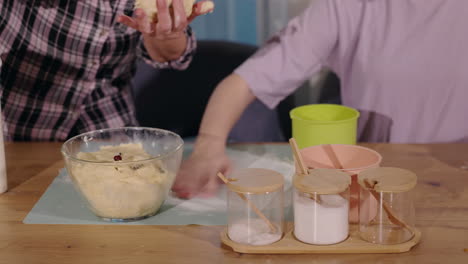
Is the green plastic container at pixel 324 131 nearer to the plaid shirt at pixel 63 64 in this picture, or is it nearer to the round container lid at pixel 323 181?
the round container lid at pixel 323 181

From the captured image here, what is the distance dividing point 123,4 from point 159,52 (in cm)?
15

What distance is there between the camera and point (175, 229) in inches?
42.6

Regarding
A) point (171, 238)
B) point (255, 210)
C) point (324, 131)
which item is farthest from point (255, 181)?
point (324, 131)

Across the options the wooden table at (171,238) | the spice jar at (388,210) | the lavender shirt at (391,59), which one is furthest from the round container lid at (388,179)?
the lavender shirt at (391,59)

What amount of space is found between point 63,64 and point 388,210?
A: 0.99 metres

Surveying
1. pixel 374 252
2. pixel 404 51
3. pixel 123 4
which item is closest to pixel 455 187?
pixel 374 252

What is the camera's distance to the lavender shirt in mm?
1569

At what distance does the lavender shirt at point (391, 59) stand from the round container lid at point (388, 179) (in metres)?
0.59

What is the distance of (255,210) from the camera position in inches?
39.8

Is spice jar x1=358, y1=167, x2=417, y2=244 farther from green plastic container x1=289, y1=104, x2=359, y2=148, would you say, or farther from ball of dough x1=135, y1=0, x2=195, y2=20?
ball of dough x1=135, y1=0, x2=195, y2=20

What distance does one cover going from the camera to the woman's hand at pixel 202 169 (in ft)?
4.07

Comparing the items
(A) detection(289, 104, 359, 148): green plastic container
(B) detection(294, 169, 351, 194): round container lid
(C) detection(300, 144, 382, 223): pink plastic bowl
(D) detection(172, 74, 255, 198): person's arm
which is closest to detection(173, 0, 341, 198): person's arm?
(D) detection(172, 74, 255, 198): person's arm

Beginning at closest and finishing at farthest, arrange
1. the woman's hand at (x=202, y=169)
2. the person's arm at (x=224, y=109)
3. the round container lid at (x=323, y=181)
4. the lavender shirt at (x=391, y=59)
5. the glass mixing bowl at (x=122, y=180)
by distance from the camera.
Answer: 1. the round container lid at (x=323, y=181)
2. the glass mixing bowl at (x=122, y=180)
3. the woman's hand at (x=202, y=169)
4. the person's arm at (x=224, y=109)
5. the lavender shirt at (x=391, y=59)

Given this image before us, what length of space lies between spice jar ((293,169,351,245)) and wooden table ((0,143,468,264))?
3cm
